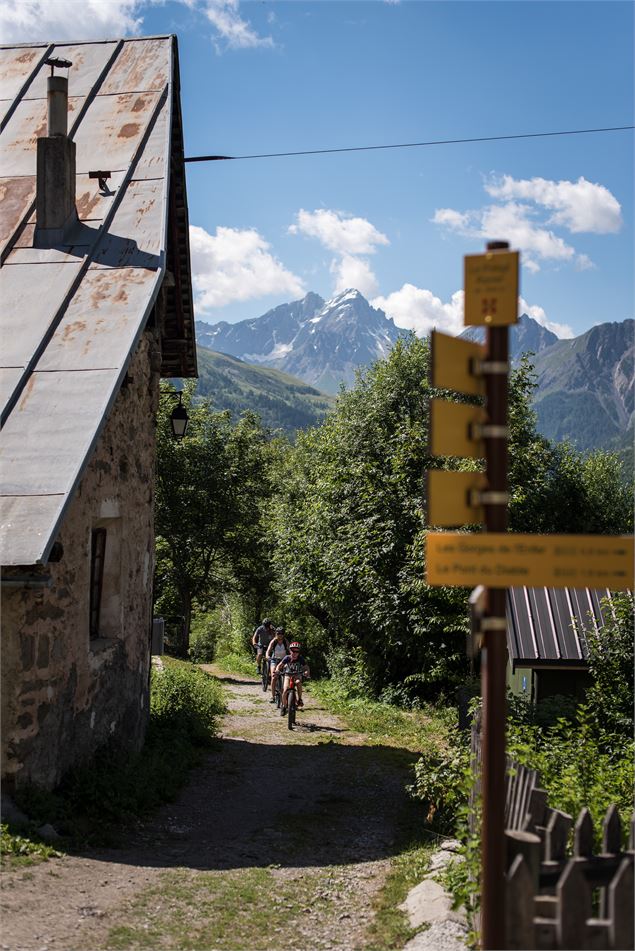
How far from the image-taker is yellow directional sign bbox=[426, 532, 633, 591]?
3.54 m

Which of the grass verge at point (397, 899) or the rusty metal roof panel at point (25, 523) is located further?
the rusty metal roof panel at point (25, 523)

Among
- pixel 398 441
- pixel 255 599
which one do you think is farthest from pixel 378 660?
pixel 255 599

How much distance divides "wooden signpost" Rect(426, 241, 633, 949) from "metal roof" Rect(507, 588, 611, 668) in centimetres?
680

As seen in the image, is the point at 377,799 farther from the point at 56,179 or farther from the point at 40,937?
the point at 56,179

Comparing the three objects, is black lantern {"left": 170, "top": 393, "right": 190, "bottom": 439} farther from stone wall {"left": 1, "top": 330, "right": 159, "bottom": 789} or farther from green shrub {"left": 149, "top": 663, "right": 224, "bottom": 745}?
green shrub {"left": 149, "top": 663, "right": 224, "bottom": 745}

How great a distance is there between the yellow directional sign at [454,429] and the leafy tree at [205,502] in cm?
2421

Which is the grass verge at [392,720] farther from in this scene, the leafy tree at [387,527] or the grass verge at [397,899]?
the grass verge at [397,899]

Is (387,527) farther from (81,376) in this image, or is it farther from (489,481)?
(489,481)

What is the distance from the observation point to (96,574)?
9.88 metres

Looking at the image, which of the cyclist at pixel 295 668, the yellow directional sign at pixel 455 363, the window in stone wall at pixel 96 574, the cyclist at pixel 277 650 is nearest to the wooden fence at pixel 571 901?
the yellow directional sign at pixel 455 363

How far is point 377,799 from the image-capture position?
9664 millimetres

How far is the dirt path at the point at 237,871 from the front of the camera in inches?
218

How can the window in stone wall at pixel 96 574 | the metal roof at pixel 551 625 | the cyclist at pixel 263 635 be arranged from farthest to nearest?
the cyclist at pixel 263 635, the metal roof at pixel 551 625, the window in stone wall at pixel 96 574

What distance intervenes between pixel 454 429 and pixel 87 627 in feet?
19.9
